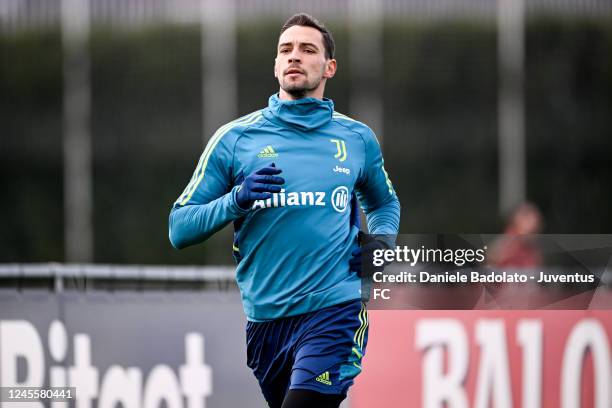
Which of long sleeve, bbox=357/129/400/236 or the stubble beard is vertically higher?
the stubble beard

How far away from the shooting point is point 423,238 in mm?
5496

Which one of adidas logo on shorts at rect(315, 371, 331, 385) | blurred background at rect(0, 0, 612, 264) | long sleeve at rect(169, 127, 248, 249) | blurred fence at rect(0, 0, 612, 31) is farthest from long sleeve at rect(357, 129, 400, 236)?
blurred fence at rect(0, 0, 612, 31)

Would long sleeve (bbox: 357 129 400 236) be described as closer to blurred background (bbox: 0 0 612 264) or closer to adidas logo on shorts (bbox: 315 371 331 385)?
adidas logo on shorts (bbox: 315 371 331 385)

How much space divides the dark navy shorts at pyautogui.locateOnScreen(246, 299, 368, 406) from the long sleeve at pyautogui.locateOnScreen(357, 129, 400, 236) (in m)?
0.40

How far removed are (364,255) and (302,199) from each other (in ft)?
1.25

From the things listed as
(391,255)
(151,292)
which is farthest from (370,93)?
(391,255)

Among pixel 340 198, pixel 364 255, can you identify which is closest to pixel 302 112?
pixel 340 198

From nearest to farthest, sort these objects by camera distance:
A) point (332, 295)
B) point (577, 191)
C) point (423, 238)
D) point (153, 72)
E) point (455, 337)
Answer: point (332, 295), point (423, 238), point (455, 337), point (577, 191), point (153, 72)

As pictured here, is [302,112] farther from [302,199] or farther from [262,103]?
[262,103]

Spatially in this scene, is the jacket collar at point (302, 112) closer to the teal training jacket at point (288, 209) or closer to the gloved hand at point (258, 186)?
the teal training jacket at point (288, 209)

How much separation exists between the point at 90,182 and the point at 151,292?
35.5ft

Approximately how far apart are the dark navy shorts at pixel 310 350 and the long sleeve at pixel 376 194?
40 centimetres

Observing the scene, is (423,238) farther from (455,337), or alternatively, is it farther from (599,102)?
(599,102)

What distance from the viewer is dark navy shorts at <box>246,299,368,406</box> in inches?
182
